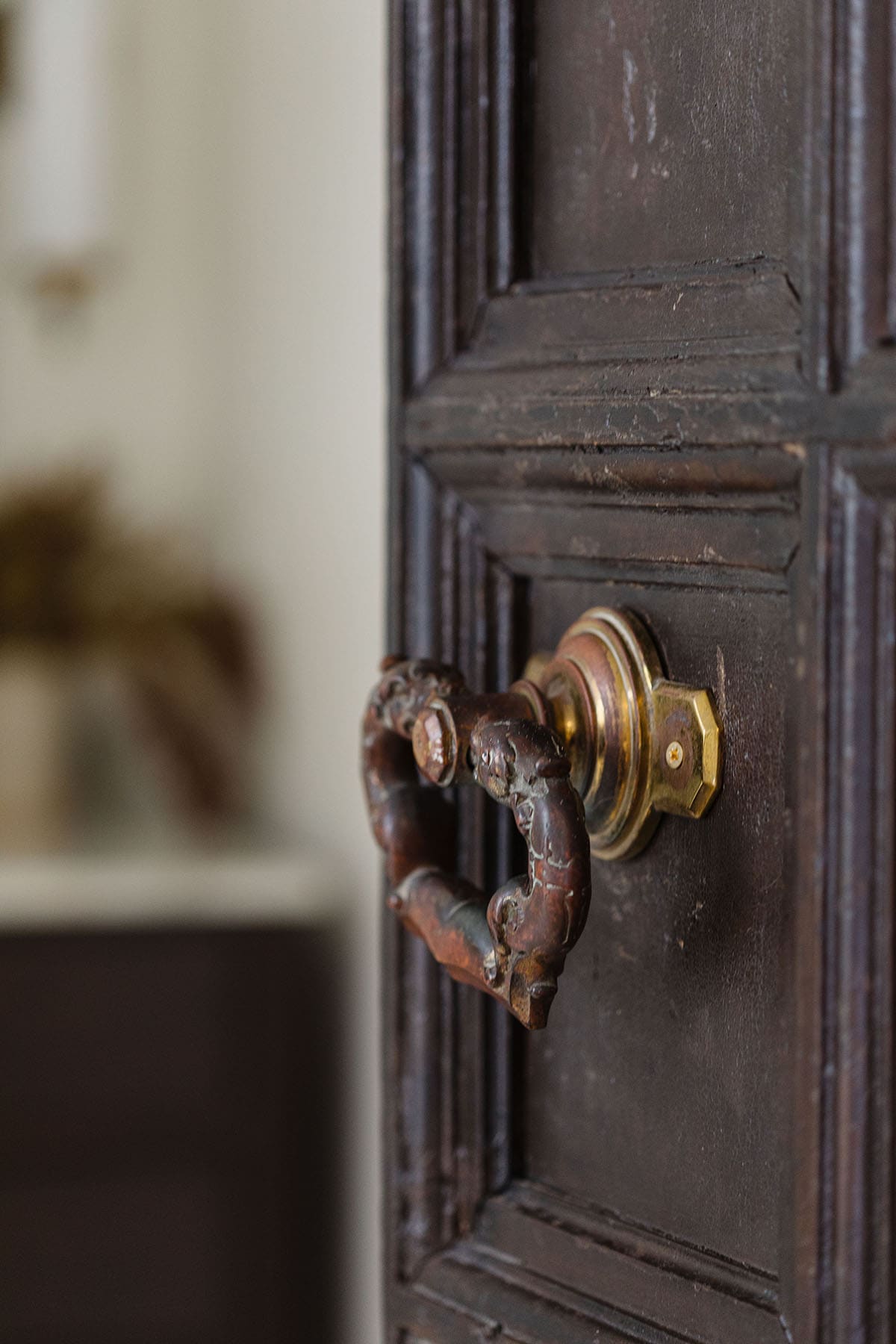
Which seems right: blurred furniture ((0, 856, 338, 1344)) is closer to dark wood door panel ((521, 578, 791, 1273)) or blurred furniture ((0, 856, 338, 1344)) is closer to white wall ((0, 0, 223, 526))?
white wall ((0, 0, 223, 526))

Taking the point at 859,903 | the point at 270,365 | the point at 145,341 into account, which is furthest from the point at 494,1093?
the point at 145,341

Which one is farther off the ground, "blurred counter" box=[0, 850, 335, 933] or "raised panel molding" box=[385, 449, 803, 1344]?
"raised panel molding" box=[385, 449, 803, 1344]

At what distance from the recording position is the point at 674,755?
42cm

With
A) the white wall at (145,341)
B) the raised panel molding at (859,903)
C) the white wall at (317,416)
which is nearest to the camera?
the raised panel molding at (859,903)

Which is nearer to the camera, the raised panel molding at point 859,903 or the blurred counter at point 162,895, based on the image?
the raised panel molding at point 859,903

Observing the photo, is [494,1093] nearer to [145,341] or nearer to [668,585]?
[668,585]

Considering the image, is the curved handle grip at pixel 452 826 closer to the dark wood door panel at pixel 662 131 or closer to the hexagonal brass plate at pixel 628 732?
the hexagonal brass plate at pixel 628 732

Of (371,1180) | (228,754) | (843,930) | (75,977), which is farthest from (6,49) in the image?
(843,930)

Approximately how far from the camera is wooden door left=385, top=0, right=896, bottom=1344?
13.5 inches

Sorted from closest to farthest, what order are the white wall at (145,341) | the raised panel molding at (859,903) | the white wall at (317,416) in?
the raised panel molding at (859,903), the white wall at (317,416), the white wall at (145,341)

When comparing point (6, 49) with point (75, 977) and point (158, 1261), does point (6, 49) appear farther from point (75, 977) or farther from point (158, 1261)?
point (158, 1261)

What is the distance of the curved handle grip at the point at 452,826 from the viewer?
1.26 ft

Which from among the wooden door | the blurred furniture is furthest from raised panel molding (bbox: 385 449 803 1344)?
the blurred furniture

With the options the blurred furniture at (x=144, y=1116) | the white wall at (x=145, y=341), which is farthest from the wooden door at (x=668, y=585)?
the white wall at (x=145, y=341)
